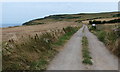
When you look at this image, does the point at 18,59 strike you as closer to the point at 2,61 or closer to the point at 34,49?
the point at 2,61

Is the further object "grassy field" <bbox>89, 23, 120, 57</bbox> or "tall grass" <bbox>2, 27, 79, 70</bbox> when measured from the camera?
"grassy field" <bbox>89, 23, 120, 57</bbox>

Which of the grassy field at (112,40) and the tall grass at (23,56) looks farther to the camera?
the grassy field at (112,40)

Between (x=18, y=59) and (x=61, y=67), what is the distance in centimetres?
197

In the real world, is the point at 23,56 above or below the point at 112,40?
above

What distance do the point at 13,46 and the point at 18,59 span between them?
1268 millimetres

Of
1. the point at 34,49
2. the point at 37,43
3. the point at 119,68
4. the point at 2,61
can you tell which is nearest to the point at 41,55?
the point at 34,49

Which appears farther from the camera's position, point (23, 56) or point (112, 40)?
point (112, 40)

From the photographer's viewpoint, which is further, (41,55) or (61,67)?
(41,55)

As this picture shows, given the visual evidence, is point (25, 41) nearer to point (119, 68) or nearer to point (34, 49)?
point (34, 49)

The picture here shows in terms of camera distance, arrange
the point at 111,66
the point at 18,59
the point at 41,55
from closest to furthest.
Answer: the point at 18,59
the point at 111,66
the point at 41,55

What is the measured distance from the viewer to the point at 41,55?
13.0 m

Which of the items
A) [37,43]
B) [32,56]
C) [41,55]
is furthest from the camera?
[37,43]

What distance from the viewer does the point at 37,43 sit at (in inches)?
576

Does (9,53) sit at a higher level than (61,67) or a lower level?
higher
